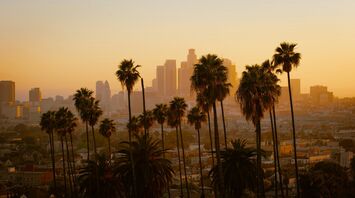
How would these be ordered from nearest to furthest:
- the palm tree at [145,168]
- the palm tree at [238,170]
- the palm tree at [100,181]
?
1. the palm tree at [238,170]
2. the palm tree at [145,168]
3. the palm tree at [100,181]

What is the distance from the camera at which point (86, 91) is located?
4434 cm

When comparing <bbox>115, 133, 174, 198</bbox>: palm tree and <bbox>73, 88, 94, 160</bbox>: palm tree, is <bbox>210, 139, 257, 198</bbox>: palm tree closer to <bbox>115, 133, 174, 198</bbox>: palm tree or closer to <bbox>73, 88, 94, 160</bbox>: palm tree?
<bbox>115, 133, 174, 198</bbox>: palm tree

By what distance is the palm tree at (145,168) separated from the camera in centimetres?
3400

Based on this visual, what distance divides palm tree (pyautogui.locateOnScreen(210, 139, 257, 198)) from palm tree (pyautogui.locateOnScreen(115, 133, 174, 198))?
454cm

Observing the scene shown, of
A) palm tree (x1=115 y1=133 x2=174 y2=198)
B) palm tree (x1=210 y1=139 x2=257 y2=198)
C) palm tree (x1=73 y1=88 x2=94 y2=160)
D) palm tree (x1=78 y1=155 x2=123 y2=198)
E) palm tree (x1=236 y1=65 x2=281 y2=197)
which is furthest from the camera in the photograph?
palm tree (x1=73 y1=88 x2=94 y2=160)

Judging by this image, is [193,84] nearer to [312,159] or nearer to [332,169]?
[332,169]

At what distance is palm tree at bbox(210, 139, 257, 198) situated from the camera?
32.2 metres

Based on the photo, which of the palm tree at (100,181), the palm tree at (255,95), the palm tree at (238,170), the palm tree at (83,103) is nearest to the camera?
the palm tree at (255,95)

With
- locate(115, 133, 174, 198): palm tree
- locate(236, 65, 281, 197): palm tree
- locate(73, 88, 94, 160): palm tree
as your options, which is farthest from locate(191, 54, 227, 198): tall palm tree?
locate(73, 88, 94, 160): palm tree

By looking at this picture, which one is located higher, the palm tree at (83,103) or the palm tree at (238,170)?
the palm tree at (83,103)

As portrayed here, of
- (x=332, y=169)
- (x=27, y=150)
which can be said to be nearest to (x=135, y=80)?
(x=332, y=169)

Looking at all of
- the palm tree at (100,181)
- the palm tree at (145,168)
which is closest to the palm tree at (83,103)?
the palm tree at (100,181)

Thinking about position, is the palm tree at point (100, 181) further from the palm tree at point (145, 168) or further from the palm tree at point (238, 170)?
the palm tree at point (238, 170)

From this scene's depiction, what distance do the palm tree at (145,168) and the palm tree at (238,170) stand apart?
14.9ft
